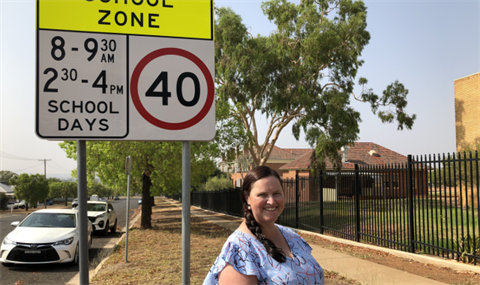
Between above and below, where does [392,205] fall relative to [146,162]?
below

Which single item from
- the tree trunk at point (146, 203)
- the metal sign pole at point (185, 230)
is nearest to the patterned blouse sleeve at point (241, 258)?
the metal sign pole at point (185, 230)

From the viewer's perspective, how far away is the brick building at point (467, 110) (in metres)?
25.7

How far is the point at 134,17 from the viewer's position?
2.61 meters

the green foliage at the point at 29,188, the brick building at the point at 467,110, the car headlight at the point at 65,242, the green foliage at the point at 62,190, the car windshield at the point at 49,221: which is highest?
the brick building at the point at 467,110

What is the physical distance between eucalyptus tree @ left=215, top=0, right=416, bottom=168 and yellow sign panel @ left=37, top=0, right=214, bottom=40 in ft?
68.7

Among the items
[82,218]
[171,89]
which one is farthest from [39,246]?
[171,89]

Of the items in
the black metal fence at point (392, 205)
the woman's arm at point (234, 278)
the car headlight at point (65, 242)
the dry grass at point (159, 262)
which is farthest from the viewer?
the car headlight at point (65, 242)

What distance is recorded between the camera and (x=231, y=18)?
2506 centimetres

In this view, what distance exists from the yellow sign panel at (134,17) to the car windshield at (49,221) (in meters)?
9.57

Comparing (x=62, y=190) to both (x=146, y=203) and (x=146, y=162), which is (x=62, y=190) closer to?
(x=146, y=203)

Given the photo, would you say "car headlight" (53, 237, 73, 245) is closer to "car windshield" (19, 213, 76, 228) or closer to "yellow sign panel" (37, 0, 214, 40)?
"car windshield" (19, 213, 76, 228)

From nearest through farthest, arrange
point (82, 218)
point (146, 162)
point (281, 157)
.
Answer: point (82, 218)
point (146, 162)
point (281, 157)

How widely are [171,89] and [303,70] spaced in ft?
75.1

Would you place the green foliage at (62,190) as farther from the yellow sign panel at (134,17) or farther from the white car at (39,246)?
the yellow sign panel at (134,17)
